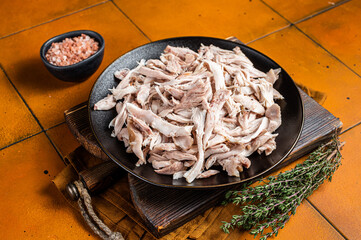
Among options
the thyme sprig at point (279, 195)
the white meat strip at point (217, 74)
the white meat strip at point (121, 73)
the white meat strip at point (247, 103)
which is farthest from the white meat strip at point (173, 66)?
the thyme sprig at point (279, 195)

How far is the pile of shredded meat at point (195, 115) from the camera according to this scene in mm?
1808

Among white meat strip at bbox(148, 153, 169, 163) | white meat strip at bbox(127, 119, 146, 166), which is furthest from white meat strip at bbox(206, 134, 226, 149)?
white meat strip at bbox(127, 119, 146, 166)

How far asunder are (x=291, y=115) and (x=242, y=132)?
353mm

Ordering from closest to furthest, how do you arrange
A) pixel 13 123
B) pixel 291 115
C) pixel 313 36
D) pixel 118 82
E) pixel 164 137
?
pixel 164 137
pixel 291 115
pixel 118 82
pixel 13 123
pixel 313 36

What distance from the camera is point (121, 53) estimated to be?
3219 millimetres

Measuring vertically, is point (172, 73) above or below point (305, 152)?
above

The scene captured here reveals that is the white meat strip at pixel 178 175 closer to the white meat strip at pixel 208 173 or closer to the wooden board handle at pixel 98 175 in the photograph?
the white meat strip at pixel 208 173

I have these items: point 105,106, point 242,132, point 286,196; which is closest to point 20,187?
point 105,106

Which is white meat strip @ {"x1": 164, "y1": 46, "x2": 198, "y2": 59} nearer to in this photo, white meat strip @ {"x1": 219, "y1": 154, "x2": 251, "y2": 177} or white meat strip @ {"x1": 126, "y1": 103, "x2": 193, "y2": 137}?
white meat strip @ {"x1": 126, "y1": 103, "x2": 193, "y2": 137}

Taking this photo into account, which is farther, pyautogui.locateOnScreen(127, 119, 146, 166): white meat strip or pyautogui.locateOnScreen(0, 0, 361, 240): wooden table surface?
pyautogui.locateOnScreen(0, 0, 361, 240): wooden table surface

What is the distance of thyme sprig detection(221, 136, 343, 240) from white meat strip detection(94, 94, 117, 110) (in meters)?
0.84

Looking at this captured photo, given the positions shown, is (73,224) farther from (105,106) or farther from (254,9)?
(254,9)

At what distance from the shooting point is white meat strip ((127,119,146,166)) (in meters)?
1.81

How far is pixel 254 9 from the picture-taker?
3.68 m
